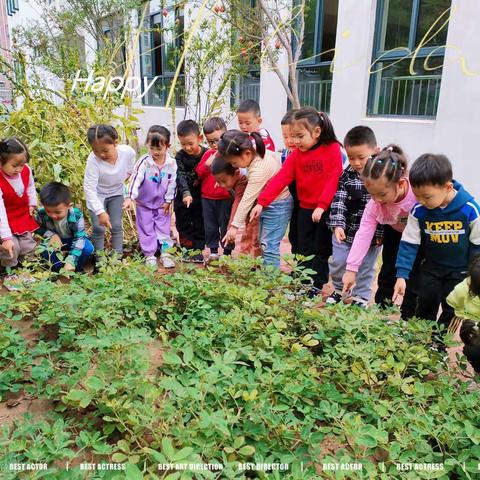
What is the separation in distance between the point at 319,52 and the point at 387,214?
523cm

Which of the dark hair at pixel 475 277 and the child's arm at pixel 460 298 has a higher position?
the dark hair at pixel 475 277

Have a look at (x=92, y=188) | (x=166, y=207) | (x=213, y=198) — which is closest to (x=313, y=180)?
(x=213, y=198)

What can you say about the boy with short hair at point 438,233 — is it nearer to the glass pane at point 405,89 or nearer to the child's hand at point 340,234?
the child's hand at point 340,234

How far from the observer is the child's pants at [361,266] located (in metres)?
3.02

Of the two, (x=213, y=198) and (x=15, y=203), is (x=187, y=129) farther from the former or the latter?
(x=15, y=203)

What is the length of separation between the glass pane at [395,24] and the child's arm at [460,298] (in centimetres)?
464

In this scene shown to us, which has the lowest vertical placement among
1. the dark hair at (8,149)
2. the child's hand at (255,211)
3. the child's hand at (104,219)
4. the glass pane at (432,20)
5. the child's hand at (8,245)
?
the child's hand at (8,245)

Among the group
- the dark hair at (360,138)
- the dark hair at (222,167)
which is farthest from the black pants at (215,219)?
the dark hair at (360,138)

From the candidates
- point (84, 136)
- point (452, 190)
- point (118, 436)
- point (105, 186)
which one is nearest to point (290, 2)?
point (84, 136)

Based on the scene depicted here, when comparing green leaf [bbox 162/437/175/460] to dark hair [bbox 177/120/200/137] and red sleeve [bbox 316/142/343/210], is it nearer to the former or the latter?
red sleeve [bbox 316/142/343/210]

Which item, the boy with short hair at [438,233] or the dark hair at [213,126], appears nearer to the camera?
the boy with short hair at [438,233]

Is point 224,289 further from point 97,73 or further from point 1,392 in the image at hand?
point 97,73

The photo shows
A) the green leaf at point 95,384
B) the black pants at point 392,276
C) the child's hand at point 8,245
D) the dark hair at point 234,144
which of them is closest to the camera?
the green leaf at point 95,384

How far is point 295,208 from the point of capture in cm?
339
